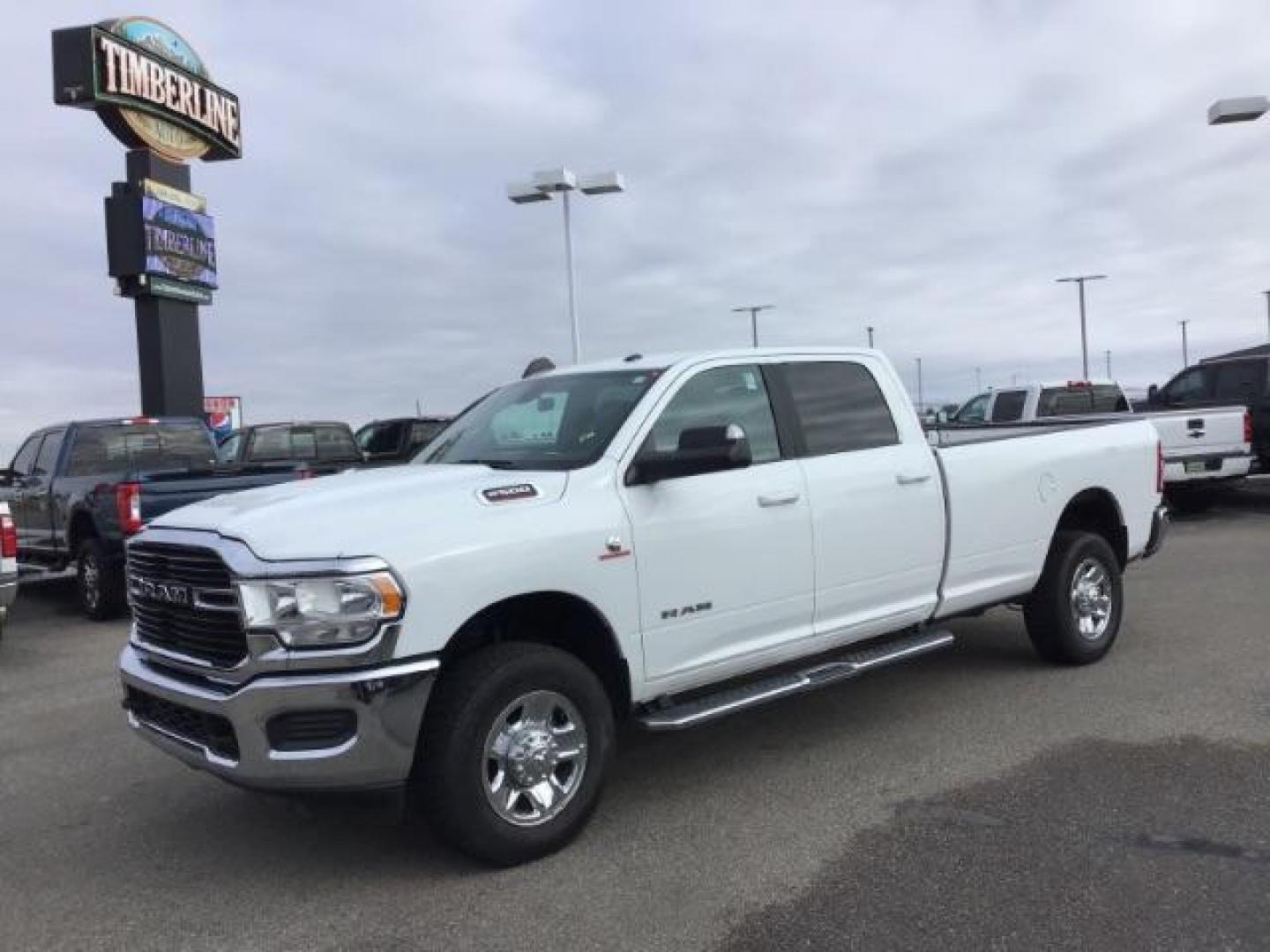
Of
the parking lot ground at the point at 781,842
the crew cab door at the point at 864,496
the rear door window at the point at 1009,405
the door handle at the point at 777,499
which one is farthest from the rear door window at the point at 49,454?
the rear door window at the point at 1009,405

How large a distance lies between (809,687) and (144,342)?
17.0 metres

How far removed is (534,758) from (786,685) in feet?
4.17

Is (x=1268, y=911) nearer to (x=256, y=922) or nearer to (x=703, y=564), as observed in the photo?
(x=703, y=564)

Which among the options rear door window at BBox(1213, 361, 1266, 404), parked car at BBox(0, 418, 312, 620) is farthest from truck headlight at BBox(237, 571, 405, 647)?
rear door window at BBox(1213, 361, 1266, 404)

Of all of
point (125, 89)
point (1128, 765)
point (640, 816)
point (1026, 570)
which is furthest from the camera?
point (125, 89)

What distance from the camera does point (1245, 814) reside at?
165 inches

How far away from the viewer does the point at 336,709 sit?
11.8 ft

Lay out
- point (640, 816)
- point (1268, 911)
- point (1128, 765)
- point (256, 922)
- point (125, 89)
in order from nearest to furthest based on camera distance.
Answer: point (1268, 911) → point (256, 922) → point (640, 816) → point (1128, 765) → point (125, 89)

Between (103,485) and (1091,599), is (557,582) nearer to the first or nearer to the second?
(1091,599)

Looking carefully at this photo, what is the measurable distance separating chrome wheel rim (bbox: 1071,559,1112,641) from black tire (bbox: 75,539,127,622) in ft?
26.5

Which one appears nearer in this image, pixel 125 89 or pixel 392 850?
pixel 392 850

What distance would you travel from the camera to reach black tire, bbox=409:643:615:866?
374 centimetres

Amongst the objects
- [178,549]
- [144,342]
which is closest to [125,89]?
[144,342]

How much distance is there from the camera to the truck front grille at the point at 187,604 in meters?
3.78
